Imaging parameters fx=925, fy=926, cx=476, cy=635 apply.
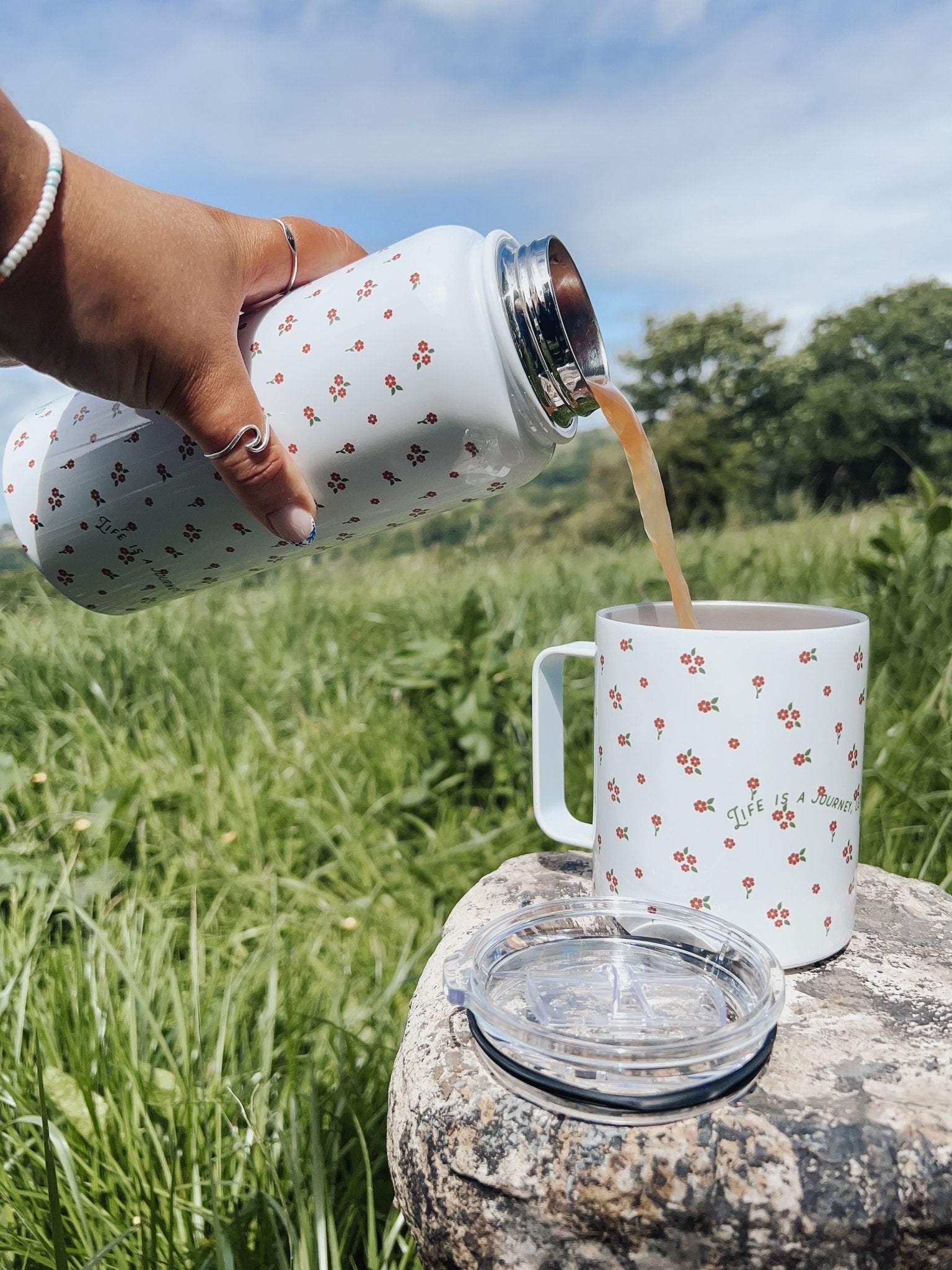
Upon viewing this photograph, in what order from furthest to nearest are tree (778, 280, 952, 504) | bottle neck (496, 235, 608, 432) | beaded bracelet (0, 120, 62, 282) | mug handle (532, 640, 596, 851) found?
tree (778, 280, 952, 504) → mug handle (532, 640, 596, 851) → bottle neck (496, 235, 608, 432) → beaded bracelet (0, 120, 62, 282)

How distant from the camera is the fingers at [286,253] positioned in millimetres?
971

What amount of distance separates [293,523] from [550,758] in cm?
41

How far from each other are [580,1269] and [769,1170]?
0.15m

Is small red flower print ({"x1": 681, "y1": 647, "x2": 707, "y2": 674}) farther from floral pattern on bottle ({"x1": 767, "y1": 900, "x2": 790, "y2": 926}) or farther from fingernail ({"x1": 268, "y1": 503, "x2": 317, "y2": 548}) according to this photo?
fingernail ({"x1": 268, "y1": 503, "x2": 317, "y2": 548})

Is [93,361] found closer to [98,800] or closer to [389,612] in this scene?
[98,800]

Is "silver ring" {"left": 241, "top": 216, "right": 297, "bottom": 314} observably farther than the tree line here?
No

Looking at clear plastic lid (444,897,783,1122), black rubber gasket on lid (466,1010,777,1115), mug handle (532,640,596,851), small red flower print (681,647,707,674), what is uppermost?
small red flower print (681,647,707,674)

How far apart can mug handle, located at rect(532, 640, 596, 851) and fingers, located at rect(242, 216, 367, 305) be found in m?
0.51

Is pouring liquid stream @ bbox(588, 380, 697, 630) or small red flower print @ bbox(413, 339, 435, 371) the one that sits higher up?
small red flower print @ bbox(413, 339, 435, 371)

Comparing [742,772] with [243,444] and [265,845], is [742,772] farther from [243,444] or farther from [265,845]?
[265,845]

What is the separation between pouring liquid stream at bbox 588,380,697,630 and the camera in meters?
0.92

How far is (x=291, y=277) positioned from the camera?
3.38ft

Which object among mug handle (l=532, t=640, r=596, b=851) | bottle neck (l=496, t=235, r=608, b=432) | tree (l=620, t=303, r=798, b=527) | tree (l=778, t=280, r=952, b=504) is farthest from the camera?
tree (l=620, t=303, r=798, b=527)

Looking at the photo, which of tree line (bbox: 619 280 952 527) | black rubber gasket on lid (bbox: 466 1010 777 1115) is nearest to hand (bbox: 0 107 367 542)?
black rubber gasket on lid (bbox: 466 1010 777 1115)
